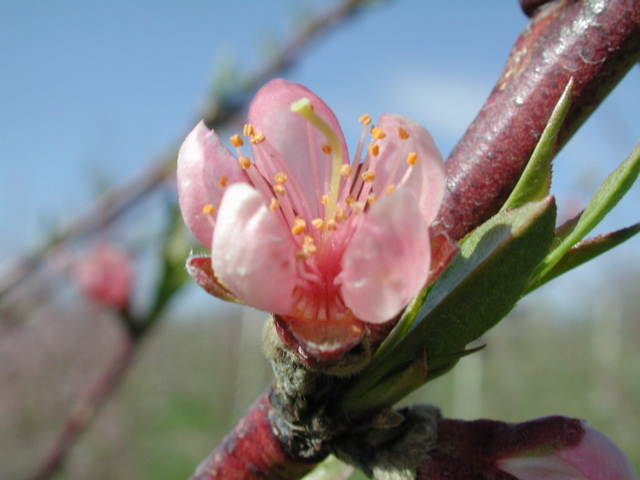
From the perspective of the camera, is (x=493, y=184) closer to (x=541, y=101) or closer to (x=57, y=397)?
(x=541, y=101)

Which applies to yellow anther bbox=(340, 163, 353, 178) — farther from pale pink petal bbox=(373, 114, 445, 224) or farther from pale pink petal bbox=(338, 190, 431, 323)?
pale pink petal bbox=(338, 190, 431, 323)

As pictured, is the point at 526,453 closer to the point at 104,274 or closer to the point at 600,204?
the point at 600,204

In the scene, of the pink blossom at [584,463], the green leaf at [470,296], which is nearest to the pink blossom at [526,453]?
the pink blossom at [584,463]

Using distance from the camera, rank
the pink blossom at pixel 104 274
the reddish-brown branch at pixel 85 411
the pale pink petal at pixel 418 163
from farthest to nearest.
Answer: the pink blossom at pixel 104 274 → the reddish-brown branch at pixel 85 411 → the pale pink petal at pixel 418 163

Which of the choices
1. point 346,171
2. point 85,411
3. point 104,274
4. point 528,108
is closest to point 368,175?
point 346,171

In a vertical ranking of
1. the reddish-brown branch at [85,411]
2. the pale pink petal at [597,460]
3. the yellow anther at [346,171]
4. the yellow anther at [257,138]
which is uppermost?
the yellow anther at [257,138]

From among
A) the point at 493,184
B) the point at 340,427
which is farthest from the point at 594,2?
the point at 340,427

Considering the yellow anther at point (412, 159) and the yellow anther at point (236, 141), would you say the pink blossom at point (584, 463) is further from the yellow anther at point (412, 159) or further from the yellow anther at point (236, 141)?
the yellow anther at point (236, 141)
